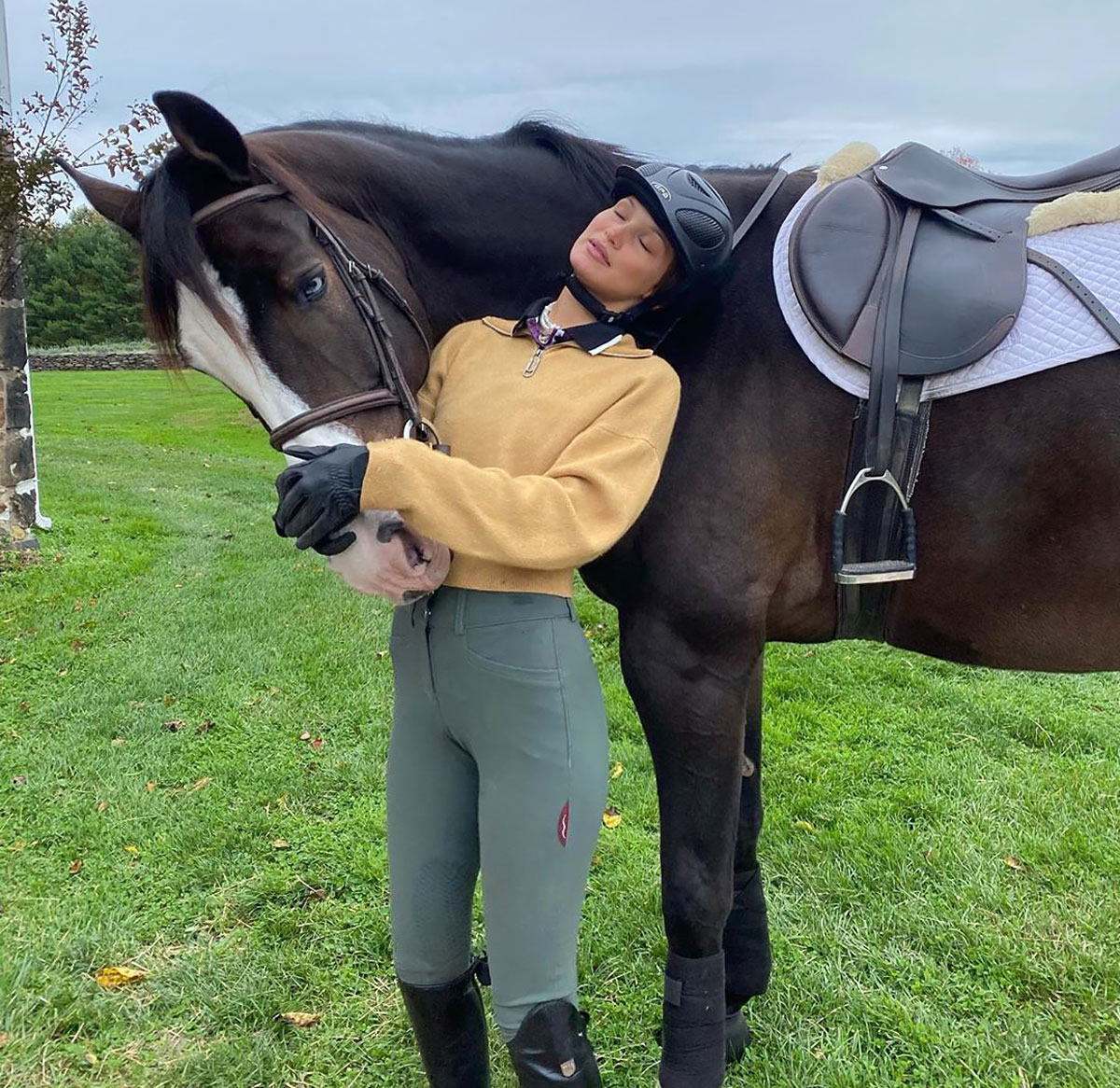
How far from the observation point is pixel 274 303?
5.10 ft

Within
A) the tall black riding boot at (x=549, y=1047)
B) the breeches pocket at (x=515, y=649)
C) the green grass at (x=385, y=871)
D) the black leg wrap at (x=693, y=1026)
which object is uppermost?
the breeches pocket at (x=515, y=649)

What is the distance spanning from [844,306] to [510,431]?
707 mm

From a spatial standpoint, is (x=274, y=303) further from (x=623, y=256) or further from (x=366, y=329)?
(x=623, y=256)

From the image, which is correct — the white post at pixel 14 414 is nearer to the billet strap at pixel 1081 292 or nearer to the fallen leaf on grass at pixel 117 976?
the fallen leaf on grass at pixel 117 976

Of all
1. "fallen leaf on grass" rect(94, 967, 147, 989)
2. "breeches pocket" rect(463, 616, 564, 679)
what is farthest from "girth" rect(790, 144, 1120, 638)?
"fallen leaf on grass" rect(94, 967, 147, 989)

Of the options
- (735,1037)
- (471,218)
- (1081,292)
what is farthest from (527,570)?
(735,1037)

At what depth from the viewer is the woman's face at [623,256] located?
5.18ft

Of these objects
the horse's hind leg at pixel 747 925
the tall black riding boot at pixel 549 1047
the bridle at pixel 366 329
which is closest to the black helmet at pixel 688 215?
the bridle at pixel 366 329

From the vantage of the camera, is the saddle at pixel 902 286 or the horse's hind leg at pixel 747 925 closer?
the saddle at pixel 902 286

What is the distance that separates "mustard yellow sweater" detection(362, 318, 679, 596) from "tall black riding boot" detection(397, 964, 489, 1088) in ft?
2.90

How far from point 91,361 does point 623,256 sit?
3160 centimetres

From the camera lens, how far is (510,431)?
1536mm

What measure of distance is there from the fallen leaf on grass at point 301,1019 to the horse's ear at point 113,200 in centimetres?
207

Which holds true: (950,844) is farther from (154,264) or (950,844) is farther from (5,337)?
(5,337)
